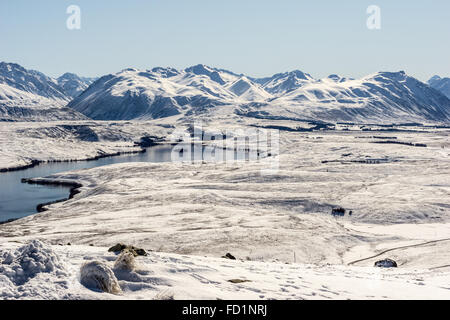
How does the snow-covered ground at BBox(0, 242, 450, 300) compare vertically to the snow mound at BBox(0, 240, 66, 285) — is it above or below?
below

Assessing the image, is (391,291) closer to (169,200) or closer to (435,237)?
(435,237)

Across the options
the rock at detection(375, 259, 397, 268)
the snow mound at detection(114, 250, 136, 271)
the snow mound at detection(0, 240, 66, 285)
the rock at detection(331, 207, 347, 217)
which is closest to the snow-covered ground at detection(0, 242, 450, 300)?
the snow mound at detection(0, 240, 66, 285)

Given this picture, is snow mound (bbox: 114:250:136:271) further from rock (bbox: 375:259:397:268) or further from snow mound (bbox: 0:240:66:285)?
rock (bbox: 375:259:397:268)

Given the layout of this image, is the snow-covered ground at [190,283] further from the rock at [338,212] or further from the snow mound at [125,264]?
the rock at [338,212]
